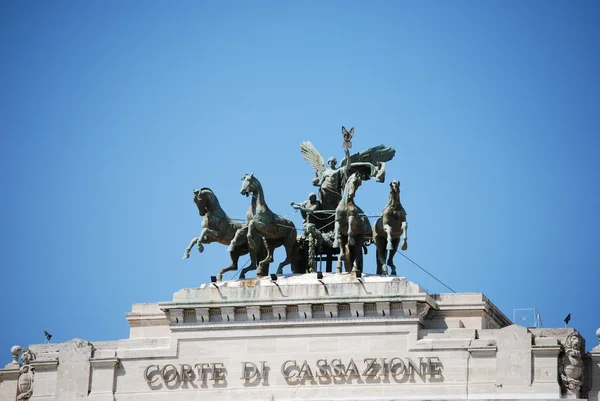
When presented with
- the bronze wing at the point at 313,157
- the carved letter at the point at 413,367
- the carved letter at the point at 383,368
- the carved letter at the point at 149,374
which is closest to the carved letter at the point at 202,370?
the carved letter at the point at 149,374

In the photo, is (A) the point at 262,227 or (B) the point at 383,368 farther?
(A) the point at 262,227

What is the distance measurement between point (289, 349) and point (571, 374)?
37.4 ft

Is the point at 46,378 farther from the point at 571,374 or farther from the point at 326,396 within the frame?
the point at 571,374

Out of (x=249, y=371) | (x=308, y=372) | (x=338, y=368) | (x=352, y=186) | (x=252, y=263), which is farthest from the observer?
(x=252, y=263)

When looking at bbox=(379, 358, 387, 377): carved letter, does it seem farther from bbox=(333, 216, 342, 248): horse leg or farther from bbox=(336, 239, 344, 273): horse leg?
bbox=(333, 216, 342, 248): horse leg

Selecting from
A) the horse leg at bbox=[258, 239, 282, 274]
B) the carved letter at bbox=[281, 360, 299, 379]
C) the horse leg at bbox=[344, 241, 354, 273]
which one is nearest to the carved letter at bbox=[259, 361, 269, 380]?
the carved letter at bbox=[281, 360, 299, 379]

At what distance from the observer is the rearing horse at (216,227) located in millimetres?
88188

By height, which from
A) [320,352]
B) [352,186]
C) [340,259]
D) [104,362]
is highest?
[352,186]

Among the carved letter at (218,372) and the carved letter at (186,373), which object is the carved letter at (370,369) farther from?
the carved letter at (186,373)

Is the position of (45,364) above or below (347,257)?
below

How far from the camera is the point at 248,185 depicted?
87250 mm

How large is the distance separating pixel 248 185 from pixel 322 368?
8.78 m

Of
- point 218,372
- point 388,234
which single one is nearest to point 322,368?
point 218,372

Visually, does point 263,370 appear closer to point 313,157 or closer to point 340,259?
point 340,259
